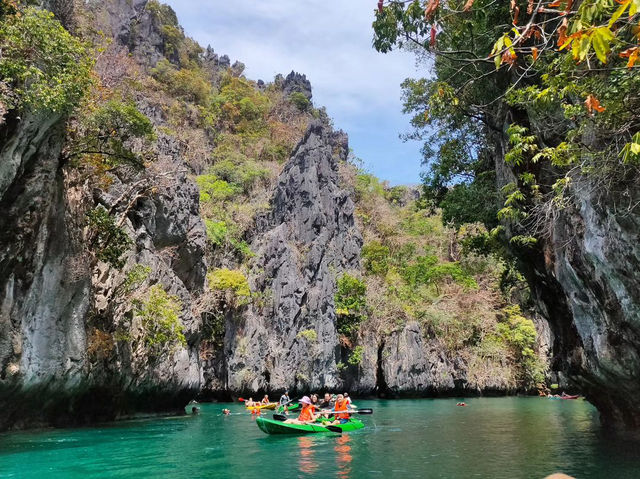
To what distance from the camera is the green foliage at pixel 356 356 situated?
33.7m

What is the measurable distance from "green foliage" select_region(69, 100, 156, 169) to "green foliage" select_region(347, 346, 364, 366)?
22230mm

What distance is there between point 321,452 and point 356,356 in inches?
811

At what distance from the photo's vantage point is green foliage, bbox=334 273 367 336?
114ft

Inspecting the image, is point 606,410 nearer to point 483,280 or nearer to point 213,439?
point 213,439

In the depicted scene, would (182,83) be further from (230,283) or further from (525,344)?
(525,344)

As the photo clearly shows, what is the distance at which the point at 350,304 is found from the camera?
115ft

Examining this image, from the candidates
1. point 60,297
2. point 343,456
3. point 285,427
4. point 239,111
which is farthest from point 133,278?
point 239,111

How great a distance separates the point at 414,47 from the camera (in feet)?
48.3

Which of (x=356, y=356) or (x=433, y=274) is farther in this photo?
(x=433, y=274)

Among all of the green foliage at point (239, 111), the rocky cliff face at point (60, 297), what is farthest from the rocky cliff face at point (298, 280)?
the green foliage at point (239, 111)

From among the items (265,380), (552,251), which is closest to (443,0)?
(552,251)

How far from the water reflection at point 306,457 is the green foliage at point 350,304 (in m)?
19.2

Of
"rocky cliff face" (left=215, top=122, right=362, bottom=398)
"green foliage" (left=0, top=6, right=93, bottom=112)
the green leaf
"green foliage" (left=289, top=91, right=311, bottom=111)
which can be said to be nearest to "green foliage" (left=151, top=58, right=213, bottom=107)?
"green foliage" (left=289, top=91, right=311, bottom=111)

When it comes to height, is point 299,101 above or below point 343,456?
above
